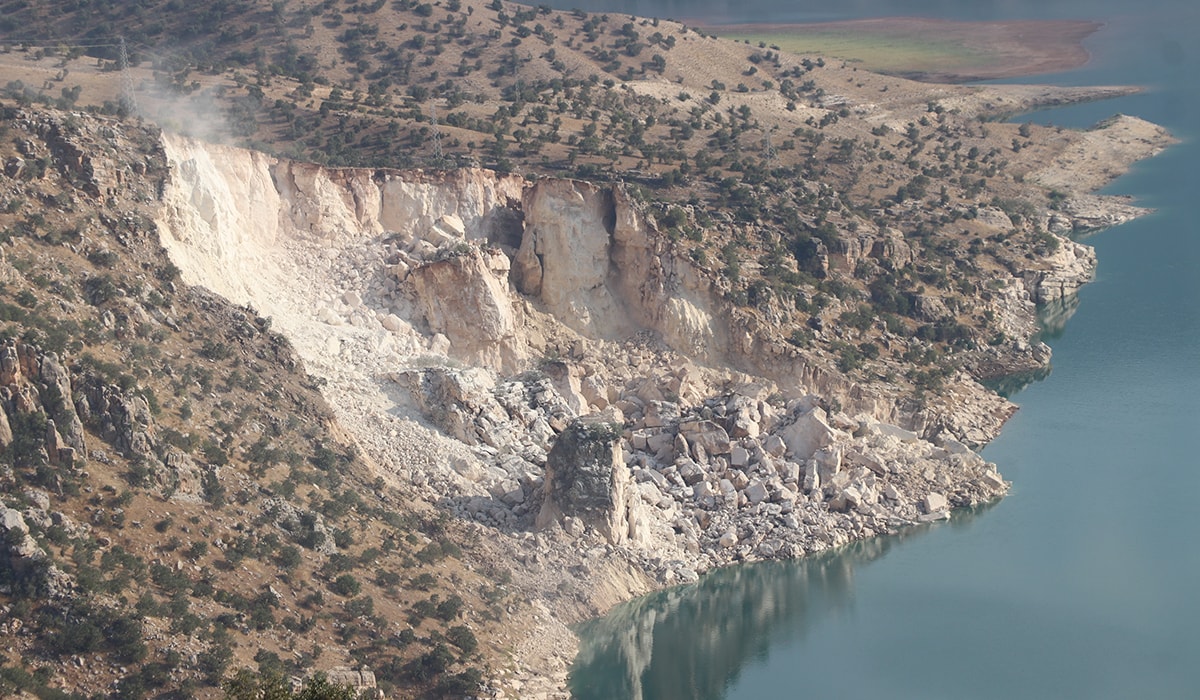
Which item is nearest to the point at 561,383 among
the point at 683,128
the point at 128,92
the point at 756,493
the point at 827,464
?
the point at 756,493

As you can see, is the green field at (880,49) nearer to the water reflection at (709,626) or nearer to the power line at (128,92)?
the power line at (128,92)

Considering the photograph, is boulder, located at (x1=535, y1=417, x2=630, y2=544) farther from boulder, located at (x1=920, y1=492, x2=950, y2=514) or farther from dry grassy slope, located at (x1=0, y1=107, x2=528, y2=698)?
boulder, located at (x1=920, y1=492, x2=950, y2=514)

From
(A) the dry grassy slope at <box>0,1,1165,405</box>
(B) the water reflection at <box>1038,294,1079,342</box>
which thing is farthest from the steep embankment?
(B) the water reflection at <box>1038,294,1079,342</box>

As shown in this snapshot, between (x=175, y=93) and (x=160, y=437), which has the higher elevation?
(x=175, y=93)

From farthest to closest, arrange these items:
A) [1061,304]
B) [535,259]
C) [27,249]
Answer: [1061,304]
[535,259]
[27,249]

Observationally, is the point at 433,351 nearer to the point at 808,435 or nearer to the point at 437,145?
the point at 808,435

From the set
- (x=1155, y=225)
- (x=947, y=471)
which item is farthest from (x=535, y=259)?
(x=1155, y=225)

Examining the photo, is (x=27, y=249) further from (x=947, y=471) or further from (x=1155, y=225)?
(x=1155, y=225)

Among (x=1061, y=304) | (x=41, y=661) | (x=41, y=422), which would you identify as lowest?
(x=1061, y=304)
